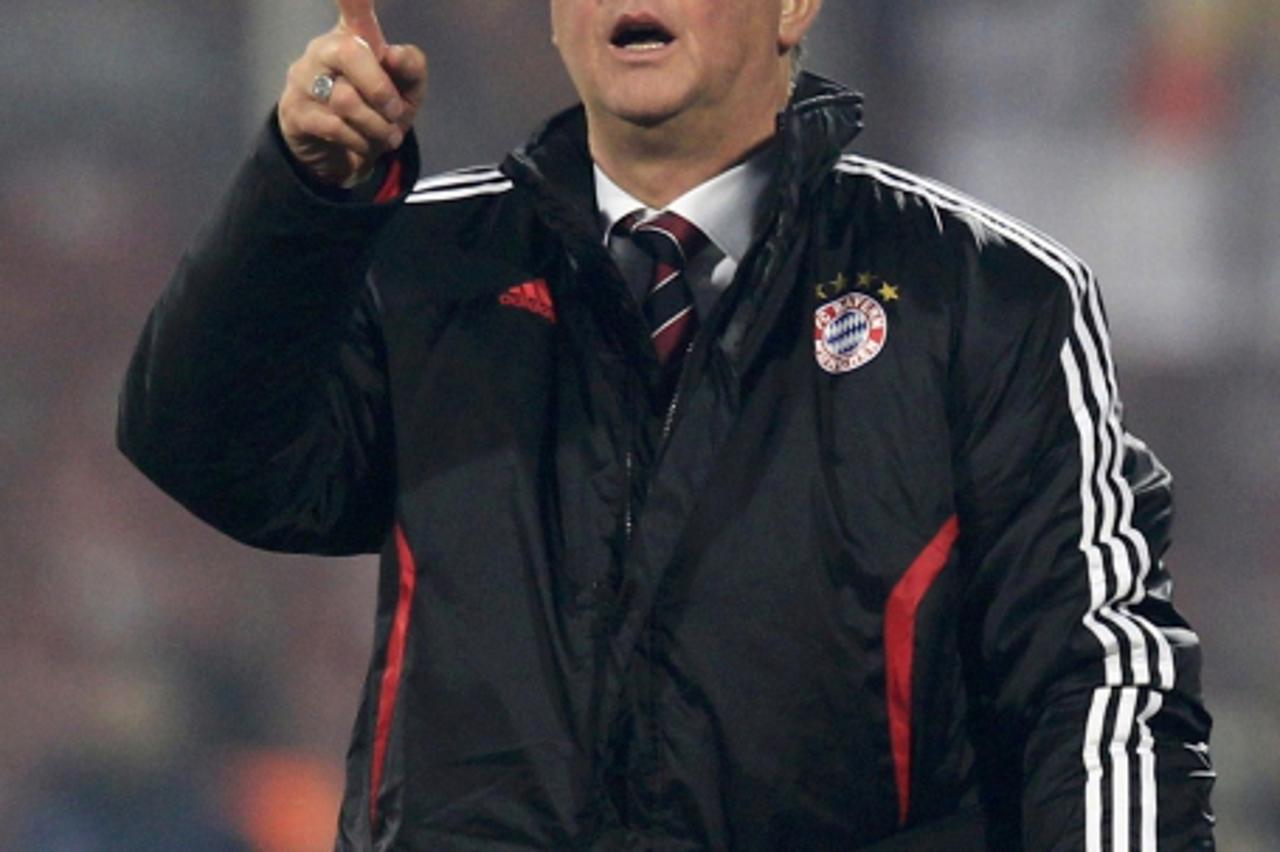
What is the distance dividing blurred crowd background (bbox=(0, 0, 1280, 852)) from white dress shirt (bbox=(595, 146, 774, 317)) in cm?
259

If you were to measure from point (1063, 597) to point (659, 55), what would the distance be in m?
0.49

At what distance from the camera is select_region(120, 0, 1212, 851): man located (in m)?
1.56

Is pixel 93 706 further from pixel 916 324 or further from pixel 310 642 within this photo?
pixel 916 324

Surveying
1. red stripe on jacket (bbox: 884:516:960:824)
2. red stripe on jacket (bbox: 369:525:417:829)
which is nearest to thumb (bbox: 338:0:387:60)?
red stripe on jacket (bbox: 369:525:417:829)

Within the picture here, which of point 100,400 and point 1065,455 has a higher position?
point 1065,455

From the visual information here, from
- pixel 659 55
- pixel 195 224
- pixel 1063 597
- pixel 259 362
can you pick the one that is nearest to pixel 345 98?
pixel 259 362

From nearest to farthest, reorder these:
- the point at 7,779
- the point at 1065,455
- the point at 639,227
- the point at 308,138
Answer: the point at 308,138 → the point at 1065,455 → the point at 639,227 → the point at 7,779

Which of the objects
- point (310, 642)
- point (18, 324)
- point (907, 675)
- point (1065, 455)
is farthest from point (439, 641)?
point (18, 324)

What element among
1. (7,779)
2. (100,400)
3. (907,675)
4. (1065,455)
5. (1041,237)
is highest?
(1041,237)

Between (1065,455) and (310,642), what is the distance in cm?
306

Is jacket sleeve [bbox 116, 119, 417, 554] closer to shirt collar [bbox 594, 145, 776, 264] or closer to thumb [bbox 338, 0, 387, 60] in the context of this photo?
thumb [bbox 338, 0, 387, 60]

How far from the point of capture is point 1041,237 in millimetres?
1714

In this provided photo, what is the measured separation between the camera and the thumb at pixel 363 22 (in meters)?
1.48

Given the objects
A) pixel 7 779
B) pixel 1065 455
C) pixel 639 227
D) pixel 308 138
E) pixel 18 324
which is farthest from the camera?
Answer: pixel 18 324
